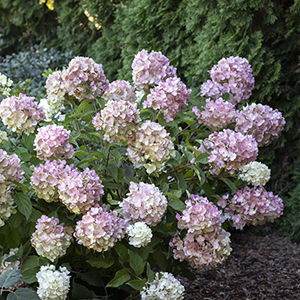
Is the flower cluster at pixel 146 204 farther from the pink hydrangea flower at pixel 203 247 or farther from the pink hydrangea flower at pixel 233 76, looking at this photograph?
the pink hydrangea flower at pixel 233 76

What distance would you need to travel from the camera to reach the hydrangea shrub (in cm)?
141

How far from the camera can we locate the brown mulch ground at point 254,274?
8.16 feet

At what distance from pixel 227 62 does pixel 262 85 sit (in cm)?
143

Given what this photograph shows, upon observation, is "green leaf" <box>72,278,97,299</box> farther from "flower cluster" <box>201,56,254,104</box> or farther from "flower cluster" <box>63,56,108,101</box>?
"flower cluster" <box>201,56,254,104</box>

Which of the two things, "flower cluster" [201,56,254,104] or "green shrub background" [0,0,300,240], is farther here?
"green shrub background" [0,0,300,240]

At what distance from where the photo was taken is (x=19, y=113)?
1597 mm

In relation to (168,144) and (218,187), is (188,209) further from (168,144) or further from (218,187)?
(218,187)

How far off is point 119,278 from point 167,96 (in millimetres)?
811

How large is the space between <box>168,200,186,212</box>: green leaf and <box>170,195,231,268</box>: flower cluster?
17 millimetres

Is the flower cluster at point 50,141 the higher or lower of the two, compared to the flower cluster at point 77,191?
higher

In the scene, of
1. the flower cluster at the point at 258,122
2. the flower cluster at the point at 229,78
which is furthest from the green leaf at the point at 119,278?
the flower cluster at the point at 229,78

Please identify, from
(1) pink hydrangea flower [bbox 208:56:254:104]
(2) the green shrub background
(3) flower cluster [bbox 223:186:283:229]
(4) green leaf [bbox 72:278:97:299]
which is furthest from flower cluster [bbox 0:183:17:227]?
(2) the green shrub background

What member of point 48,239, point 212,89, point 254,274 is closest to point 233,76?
point 212,89

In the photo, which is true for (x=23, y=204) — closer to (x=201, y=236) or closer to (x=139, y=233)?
(x=139, y=233)
